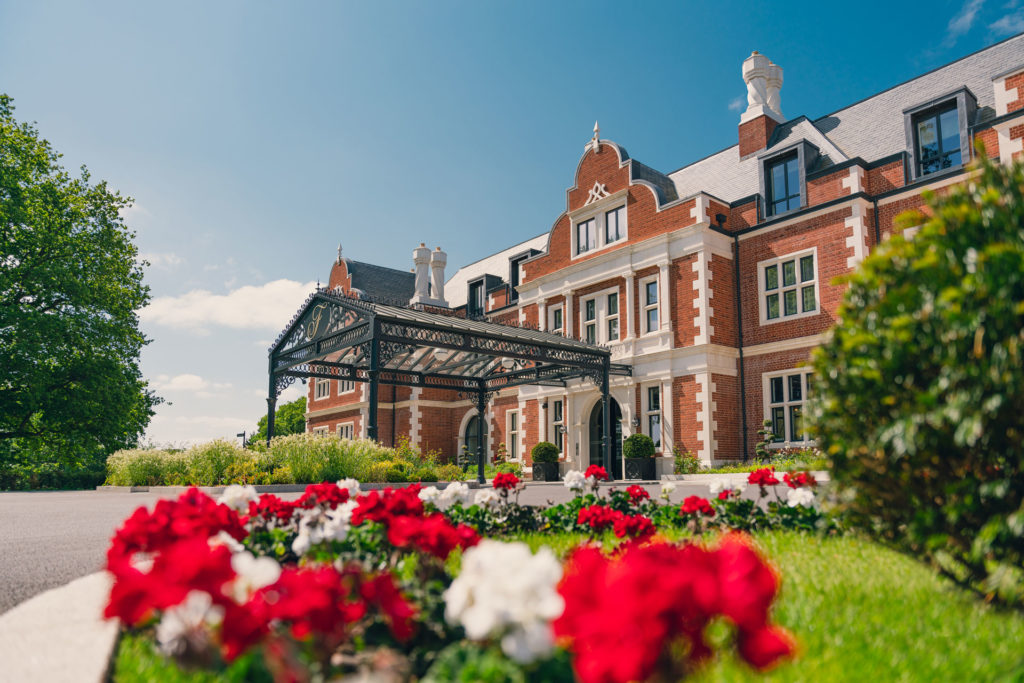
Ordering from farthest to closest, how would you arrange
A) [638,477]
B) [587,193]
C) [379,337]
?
1. [587,193]
2. [638,477]
3. [379,337]

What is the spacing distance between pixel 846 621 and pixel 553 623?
2.14m

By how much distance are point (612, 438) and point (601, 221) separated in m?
6.97

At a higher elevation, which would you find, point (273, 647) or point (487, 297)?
point (487, 297)

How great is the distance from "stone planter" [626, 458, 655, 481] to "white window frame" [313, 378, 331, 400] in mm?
20354

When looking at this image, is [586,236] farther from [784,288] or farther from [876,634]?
[876,634]

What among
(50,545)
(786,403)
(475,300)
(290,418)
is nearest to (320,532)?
(50,545)

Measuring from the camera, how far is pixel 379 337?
14016mm

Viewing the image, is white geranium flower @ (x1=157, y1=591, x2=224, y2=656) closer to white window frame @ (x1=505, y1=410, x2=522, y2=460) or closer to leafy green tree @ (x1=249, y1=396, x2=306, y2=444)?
white window frame @ (x1=505, y1=410, x2=522, y2=460)

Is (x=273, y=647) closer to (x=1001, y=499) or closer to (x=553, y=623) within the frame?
(x=553, y=623)

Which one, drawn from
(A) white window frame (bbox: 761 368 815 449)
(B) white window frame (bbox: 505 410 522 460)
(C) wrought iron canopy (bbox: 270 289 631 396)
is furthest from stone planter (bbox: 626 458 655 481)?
(B) white window frame (bbox: 505 410 522 460)

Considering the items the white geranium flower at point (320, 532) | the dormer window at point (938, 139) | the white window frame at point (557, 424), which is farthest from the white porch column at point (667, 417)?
the white geranium flower at point (320, 532)

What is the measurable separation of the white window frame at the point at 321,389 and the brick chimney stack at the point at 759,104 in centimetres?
2313

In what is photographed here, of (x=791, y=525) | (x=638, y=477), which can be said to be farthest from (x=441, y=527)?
(x=638, y=477)

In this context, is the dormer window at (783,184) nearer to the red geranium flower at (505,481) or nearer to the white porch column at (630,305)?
the white porch column at (630,305)
